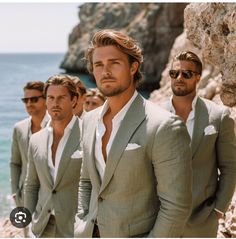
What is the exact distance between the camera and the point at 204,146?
4.32 meters

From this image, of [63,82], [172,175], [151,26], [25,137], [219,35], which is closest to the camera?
[172,175]

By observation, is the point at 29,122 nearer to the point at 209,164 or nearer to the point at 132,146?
the point at 209,164

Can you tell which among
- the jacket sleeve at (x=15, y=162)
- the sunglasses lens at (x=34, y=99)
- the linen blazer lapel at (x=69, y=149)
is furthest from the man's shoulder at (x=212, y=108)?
the jacket sleeve at (x=15, y=162)

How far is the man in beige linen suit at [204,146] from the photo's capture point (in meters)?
4.35

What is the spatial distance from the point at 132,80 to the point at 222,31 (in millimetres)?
2125

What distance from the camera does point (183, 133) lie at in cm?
292

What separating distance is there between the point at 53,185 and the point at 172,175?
66.3 inches

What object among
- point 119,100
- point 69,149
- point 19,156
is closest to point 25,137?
point 19,156

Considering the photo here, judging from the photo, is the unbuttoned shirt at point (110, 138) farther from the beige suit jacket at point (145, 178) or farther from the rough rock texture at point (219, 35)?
the rough rock texture at point (219, 35)

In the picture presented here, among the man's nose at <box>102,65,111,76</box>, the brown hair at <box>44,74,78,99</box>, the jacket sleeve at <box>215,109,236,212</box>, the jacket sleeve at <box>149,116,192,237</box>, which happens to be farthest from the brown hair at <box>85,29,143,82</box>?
the jacket sleeve at <box>215,109,236,212</box>

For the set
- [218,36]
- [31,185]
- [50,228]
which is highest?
[218,36]

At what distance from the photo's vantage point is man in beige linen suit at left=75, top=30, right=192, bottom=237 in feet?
9.53

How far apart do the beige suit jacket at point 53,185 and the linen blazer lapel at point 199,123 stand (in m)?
0.96

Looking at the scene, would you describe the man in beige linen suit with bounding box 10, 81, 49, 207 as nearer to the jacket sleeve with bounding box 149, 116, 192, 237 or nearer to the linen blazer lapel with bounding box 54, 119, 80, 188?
the linen blazer lapel with bounding box 54, 119, 80, 188
